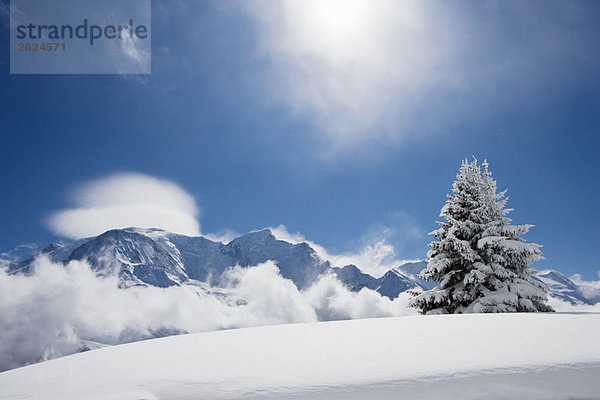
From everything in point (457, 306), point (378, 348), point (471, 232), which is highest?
point (471, 232)

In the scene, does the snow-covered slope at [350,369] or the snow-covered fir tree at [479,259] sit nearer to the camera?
the snow-covered slope at [350,369]

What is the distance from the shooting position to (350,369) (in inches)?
104

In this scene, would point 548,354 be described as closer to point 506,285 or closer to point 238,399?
point 238,399

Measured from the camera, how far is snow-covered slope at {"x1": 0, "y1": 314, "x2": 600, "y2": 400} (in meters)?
2.39

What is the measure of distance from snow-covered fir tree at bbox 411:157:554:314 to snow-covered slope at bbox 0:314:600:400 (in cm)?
818

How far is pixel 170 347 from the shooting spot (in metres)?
3.62

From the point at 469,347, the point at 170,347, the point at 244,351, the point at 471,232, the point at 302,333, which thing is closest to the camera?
the point at 469,347

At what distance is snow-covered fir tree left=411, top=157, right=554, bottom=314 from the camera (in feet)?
35.7

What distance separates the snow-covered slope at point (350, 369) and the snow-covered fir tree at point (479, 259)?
26.8 ft

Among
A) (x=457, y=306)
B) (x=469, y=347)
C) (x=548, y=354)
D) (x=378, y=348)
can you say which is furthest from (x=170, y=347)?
(x=457, y=306)

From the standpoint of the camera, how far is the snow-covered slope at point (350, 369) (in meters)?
2.39

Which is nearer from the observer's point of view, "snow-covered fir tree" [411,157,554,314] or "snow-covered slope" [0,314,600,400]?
"snow-covered slope" [0,314,600,400]

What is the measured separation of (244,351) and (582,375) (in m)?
2.79

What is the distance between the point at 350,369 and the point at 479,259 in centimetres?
1077
